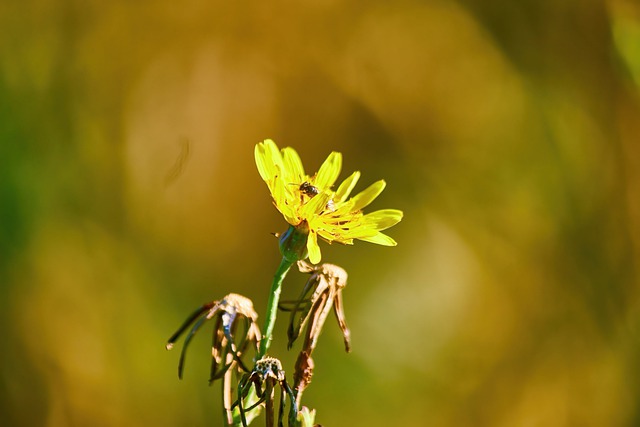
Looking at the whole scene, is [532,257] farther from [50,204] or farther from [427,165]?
[50,204]

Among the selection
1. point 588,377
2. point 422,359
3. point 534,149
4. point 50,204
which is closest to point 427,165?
point 534,149

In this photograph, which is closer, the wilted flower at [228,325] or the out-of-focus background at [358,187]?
the wilted flower at [228,325]

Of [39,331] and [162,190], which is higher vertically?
[162,190]

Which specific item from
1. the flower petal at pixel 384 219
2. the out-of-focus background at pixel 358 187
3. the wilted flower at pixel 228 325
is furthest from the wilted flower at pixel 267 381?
the out-of-focus background at pixel 358 187

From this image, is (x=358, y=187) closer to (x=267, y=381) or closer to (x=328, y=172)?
(x=328, y=172)

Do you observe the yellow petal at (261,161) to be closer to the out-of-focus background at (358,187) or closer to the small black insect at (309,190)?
the small black insect at (309,190)

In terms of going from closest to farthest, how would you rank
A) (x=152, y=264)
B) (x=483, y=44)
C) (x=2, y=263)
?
1. (x=2, y=263)
2. (x=152, y=264)
3. (x=483, y=44)

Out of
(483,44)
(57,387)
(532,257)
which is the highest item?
(483,44)
